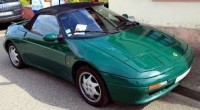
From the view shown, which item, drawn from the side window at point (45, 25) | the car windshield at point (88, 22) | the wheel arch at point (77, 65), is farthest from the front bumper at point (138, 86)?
the side window at point (45, 25)

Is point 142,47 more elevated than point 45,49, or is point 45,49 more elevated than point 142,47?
point 142,47

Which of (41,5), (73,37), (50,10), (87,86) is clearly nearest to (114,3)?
(41,5)

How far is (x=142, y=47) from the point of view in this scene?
4.37m

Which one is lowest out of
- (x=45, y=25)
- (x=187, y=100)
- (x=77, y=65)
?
(x=187, y=100)

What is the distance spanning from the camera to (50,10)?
540 cm

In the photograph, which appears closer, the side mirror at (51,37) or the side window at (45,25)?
the side mirror at (51,37)

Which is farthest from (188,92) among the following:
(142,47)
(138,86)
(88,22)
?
(88,22)

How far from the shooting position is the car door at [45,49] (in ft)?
16.0

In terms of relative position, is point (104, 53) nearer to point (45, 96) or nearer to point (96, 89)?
point (96, 89)

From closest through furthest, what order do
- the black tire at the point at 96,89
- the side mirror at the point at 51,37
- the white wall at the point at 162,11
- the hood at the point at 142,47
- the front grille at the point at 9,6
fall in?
the hood at the point at 142,47 → the black tire at the point at 96,89 → the side mirror at the point at 51,37 → the white wall at the point at 162,11 → the front grille at the point at 9,6

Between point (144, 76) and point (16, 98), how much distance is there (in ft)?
7.70

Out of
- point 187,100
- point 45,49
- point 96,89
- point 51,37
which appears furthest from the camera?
point 45,49

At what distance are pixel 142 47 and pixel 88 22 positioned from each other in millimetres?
1127

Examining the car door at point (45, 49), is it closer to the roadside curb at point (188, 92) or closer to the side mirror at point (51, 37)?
the side mirror at point (51, 37)
